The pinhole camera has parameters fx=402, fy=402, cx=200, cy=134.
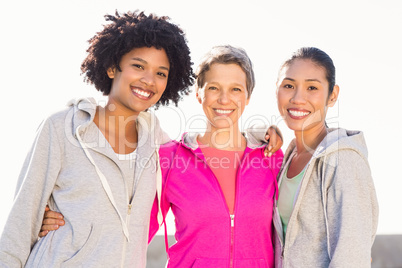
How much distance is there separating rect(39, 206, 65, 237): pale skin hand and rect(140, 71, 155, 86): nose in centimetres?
109

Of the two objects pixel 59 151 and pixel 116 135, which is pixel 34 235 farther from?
pixel 116 135

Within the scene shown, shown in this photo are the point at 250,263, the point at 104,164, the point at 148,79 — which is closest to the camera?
the point at 104,164

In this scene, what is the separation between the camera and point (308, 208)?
2607mm

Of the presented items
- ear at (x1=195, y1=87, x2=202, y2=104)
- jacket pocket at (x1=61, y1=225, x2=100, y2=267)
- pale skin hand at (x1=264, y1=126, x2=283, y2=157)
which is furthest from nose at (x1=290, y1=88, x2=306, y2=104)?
jacket pocket at (x1=61, y1=225, x2=100, y2=267)

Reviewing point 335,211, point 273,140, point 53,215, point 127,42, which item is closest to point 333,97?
point 273,140

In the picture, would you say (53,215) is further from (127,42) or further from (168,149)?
(127,42)

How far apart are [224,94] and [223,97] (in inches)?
1.2

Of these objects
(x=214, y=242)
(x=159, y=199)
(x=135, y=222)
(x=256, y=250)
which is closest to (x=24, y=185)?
(x=135, y=222)

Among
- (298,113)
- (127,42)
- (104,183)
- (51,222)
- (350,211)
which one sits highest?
(127,42)

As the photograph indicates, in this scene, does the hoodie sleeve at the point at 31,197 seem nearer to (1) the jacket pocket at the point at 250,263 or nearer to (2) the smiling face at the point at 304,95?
(1) the jacket pocket at the point at 250,263

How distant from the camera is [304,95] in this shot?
2.97 m

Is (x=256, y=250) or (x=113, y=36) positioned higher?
(x=113, y=36)

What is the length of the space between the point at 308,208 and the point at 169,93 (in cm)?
171

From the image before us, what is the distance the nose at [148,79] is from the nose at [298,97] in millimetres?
1054
